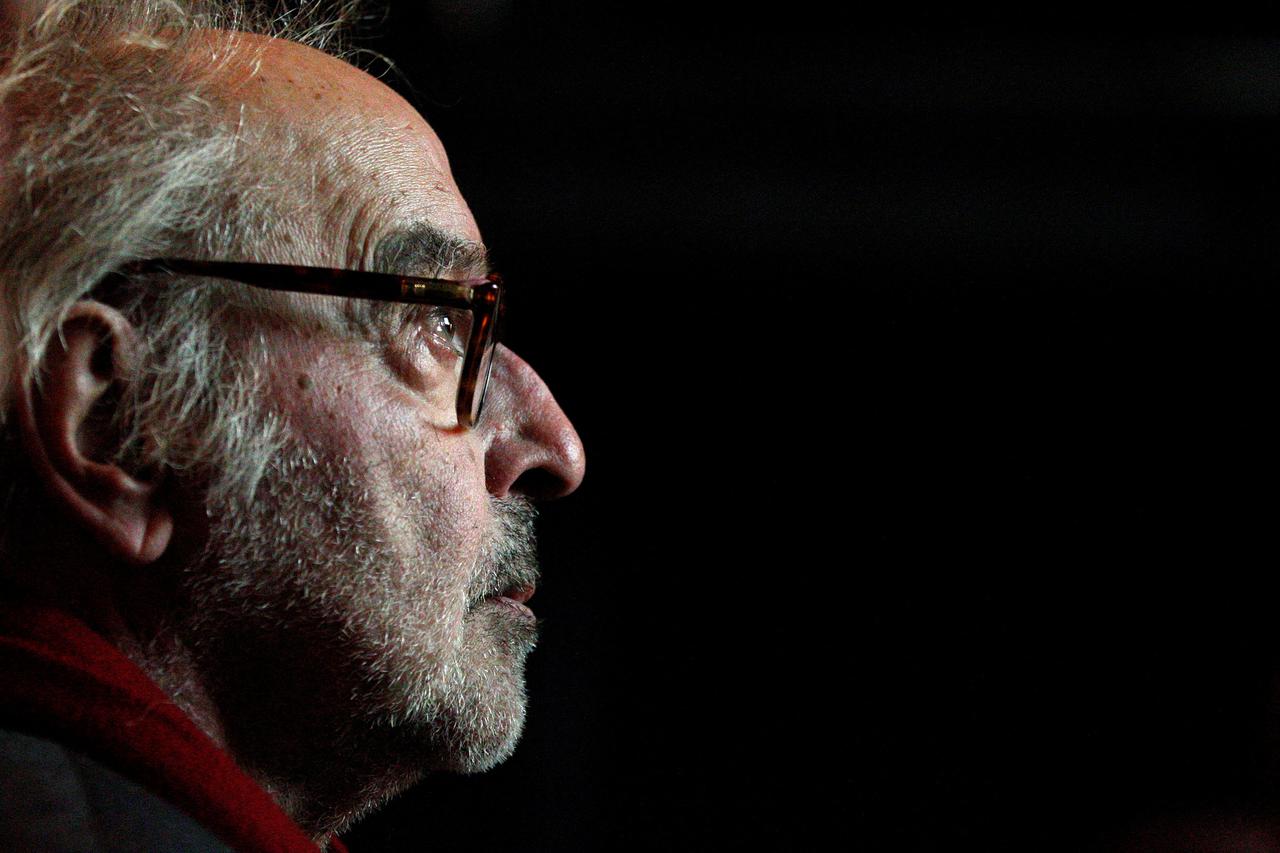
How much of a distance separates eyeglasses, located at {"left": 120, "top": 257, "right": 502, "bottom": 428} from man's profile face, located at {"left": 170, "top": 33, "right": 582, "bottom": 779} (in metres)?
0.02

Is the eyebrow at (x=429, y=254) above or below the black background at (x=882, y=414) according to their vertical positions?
above

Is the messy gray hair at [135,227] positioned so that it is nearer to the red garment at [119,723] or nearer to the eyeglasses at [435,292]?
the eyeglasses at [435,292]

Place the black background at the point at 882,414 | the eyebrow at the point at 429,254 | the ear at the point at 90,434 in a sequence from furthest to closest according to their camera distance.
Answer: the black background at the point at 882,414, the eyebrow at the point at 429,254, the ear at the point at 90,434

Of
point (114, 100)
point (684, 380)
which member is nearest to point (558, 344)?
point (684, 380)

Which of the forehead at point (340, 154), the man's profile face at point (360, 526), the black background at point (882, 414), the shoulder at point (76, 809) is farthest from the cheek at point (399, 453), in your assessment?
the black background at point (882, 414)

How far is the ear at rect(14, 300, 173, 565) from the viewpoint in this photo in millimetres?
742

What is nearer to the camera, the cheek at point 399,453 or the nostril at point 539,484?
the cheek at point 399,453

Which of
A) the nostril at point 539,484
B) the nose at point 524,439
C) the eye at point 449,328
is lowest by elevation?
the nostril at point 539,484

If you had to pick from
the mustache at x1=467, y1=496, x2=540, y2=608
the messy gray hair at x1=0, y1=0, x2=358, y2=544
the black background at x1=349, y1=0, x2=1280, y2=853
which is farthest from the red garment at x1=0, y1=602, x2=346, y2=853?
the black background at x1=349, y1=0, x2=1280, y2=853

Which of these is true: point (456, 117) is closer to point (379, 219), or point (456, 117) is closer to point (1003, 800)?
point (379, 219)

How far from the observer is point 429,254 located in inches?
34.3

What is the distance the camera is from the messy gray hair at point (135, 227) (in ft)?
2.49

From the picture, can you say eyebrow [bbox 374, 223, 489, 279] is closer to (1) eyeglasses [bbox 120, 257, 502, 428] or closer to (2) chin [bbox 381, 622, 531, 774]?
(1) eyeglasses [bbox 120, 257, 502, 428]

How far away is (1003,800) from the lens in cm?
133
